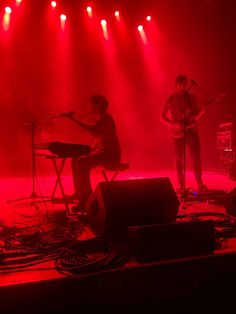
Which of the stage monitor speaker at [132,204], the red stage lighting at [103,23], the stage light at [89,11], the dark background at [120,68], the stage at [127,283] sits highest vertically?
the stage light at [89,11]

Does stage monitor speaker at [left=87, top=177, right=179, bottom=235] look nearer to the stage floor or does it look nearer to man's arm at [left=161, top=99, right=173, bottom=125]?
the stage floor

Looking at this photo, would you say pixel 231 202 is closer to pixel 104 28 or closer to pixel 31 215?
pixel 31 215

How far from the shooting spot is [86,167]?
3387 millimetres

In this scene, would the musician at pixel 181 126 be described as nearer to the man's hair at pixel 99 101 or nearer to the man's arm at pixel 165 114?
the man's arm at pixel 165 114

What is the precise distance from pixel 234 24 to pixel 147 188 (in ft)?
22.2

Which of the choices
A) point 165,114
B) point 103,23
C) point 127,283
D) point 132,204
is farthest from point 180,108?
point 103,23

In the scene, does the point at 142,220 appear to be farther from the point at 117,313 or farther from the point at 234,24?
the point at 234,24

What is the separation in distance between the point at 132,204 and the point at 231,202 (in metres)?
1.13

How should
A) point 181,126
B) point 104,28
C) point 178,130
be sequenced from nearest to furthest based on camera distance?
→ point 181,126 → point 178,130 → point 104,28

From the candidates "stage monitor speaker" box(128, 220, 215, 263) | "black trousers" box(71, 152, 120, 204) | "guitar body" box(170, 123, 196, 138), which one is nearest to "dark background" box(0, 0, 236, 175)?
"guitar body" box(170, 123, 196, 138)

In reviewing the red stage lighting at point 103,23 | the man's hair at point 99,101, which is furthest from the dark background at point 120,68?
the man's hair at point 99,101

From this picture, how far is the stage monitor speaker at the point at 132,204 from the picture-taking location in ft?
6.42

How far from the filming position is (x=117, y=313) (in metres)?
1.53

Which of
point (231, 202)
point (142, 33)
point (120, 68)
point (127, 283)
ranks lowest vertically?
point (127, 283)
